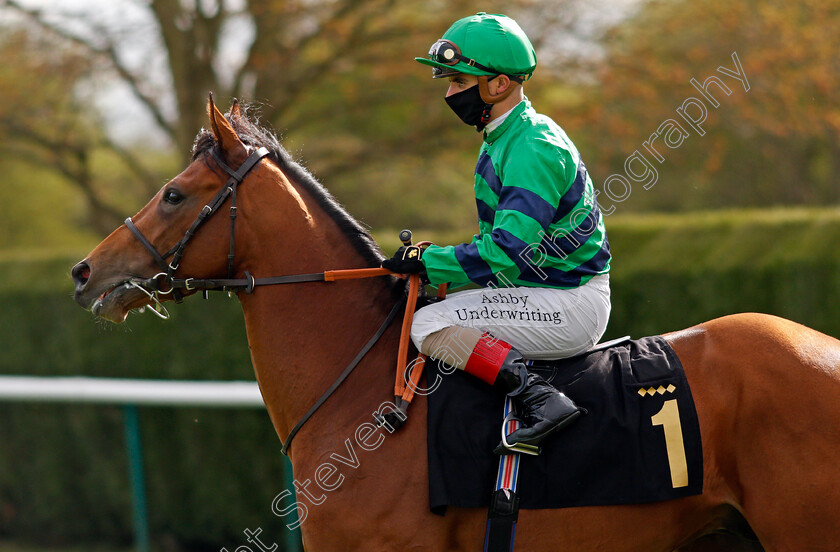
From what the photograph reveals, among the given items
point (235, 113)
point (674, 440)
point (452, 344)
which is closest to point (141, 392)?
point (235, 113)

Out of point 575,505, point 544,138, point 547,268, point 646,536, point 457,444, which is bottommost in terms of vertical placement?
point 646,536

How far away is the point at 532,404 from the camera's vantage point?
255 cm

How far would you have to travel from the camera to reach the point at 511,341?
8.87 ft

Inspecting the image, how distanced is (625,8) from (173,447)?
669 centimetres

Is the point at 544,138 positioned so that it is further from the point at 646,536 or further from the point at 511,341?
the point at 646,536

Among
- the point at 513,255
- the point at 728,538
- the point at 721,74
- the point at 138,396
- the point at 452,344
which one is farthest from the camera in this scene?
the point at 721,74

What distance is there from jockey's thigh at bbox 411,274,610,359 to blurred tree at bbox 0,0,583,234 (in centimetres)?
603

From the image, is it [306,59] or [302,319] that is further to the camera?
[306,59]

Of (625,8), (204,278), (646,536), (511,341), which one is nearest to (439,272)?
(511,341)

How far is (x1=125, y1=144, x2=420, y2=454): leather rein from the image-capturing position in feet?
9.02

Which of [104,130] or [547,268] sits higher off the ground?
[104,130]

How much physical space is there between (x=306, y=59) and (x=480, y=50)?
7.54m

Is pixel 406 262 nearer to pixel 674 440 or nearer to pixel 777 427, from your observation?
pixel 674 440

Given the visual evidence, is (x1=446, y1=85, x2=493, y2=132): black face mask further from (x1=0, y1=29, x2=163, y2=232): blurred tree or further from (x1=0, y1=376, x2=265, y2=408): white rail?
(x1=0, y1=29, x2=163, y2=232): blurred tree
